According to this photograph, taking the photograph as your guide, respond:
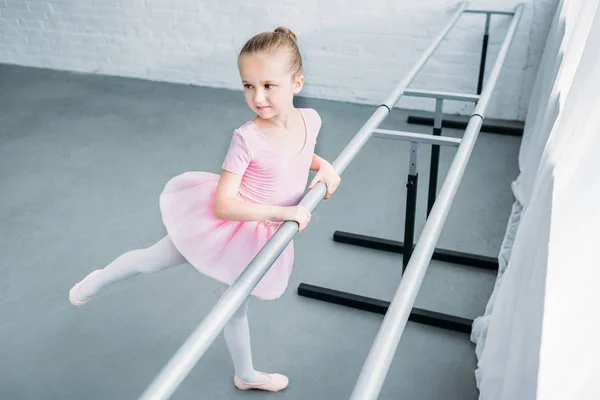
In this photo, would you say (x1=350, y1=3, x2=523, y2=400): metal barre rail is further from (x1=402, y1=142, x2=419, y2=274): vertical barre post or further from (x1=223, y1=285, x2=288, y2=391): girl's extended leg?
(x1=223, y1=285, x2=288, y2=391): girl's extended leg

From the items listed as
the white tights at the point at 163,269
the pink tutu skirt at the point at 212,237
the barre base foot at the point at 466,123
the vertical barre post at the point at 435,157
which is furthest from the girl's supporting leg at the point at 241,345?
the barre base foot at the point at 466,123

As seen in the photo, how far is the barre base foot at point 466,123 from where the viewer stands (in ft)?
11.0

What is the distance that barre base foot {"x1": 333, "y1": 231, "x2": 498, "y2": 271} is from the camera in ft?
7.55

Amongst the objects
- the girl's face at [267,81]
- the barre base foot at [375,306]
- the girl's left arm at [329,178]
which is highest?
the girl's face at [267,81]

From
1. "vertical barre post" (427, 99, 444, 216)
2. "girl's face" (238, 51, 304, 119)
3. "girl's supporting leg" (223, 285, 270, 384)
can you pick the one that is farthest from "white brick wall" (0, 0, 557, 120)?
"girl's face" (238, 51, 304, 119)

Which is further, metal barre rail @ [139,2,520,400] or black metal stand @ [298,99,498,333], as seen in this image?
black metal stand @ [298,99,498,333]

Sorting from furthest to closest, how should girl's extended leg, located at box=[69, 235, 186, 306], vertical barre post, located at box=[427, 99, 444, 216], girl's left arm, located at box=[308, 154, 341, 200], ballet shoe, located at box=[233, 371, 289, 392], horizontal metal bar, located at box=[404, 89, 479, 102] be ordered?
vertical barre post, located at box=[427, 99, 444, 216], horizontal metal bar, located at box=[404, 89, 479, 102], ballet shoe, located at box=[233, 371, 289, 392], girl's extended leg, located at box=[69, 235, 186, 306], girl's left arm, located at box=[308, 154, 341, 200]

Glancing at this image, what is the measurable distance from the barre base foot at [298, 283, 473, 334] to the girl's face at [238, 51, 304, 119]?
3.22 ft

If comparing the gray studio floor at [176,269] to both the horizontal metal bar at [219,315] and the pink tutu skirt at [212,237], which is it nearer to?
the pink tutu skirt at [212,237]

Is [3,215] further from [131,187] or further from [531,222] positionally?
[531,222]

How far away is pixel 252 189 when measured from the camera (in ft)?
4.62

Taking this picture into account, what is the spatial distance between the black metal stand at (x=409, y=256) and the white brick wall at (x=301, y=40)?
4.62 feet

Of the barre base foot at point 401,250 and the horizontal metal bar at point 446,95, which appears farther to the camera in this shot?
the barre base foot at point 401,250

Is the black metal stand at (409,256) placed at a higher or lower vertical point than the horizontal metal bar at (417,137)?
lower
